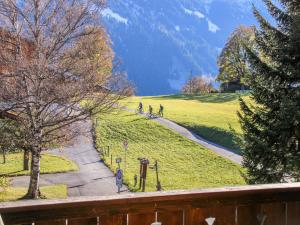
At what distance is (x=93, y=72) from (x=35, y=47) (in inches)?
109

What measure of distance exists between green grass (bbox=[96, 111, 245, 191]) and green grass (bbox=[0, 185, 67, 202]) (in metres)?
3.72

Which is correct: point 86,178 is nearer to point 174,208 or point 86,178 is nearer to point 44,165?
point 44,165

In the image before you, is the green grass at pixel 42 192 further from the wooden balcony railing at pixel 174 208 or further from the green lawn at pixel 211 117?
the wooden balcony railing at pixel 174 208

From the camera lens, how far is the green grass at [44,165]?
29734 mm

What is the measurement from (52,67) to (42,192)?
7.57m

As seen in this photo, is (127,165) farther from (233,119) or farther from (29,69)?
(233,119)

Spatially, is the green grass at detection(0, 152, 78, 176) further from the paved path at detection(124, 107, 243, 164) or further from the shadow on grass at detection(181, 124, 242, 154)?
the shadow on grass at detection(181, 124, 242, 154)

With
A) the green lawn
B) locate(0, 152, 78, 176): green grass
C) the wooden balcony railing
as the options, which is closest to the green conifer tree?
the wooden balcony railing

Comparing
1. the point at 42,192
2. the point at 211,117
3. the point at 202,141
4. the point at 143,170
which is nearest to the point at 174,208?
the point at 143,170

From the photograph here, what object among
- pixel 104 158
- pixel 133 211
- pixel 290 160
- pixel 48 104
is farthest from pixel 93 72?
pixel 133 211

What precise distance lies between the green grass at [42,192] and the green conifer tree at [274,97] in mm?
12244

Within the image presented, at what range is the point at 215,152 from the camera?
35562 mm

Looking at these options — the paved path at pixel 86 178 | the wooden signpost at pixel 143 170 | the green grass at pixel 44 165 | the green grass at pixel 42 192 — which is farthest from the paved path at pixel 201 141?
the green grass at pixel 42 192

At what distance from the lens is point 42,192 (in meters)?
23.9
